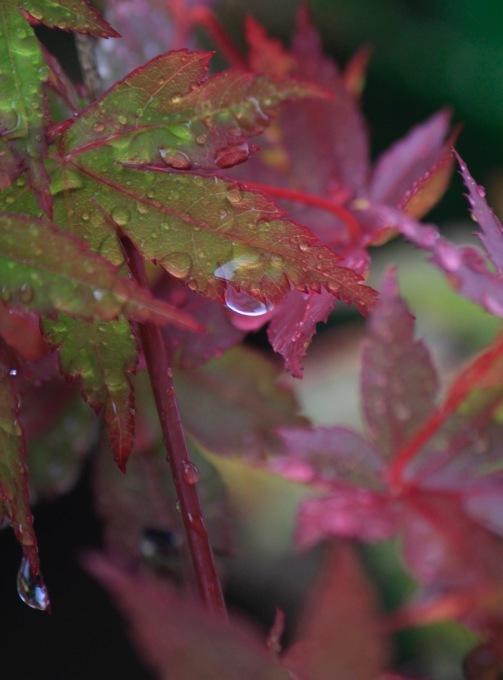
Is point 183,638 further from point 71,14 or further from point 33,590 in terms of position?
point 71,14

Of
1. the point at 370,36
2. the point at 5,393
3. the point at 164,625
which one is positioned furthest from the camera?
the point at 370,36

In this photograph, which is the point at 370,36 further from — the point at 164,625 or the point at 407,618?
the point at 164,625

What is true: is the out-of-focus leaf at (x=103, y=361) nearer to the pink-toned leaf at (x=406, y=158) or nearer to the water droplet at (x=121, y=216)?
the water droplet at (x=121, y=216)

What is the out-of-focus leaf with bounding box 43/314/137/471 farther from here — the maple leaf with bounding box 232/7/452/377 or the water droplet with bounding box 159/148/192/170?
the maple leaf with bounding box 232/7/452/377

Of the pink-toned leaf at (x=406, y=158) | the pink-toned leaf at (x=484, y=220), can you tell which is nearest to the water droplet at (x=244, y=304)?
the pink-toned leaf at (x=484, y=220)

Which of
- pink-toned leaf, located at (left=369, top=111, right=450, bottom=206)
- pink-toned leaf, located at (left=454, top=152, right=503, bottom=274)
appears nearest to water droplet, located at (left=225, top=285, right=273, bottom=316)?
pink-toned leaf, located at (left=454, top=152, right=503, bottom=274)

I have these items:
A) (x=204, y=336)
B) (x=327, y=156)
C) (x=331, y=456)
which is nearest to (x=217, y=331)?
(x=204, y=336)

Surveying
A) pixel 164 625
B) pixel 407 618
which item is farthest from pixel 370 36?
pixel 164 625

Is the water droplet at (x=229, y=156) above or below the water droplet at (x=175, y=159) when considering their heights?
above
